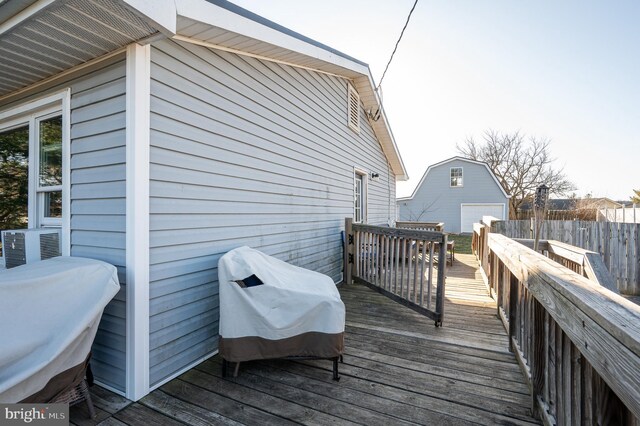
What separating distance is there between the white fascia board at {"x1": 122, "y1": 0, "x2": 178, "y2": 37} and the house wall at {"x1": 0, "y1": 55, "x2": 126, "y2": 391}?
0.57m

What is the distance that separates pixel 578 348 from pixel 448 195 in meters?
18.8

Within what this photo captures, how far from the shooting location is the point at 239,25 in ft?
8.77

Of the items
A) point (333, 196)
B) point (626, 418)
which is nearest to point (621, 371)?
point (626, 418)

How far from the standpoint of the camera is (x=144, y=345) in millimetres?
2217

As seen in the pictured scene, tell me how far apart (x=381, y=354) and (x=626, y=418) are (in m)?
2.08

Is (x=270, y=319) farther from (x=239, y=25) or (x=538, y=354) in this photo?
(x=239, y=25)

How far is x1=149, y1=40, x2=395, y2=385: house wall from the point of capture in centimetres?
238

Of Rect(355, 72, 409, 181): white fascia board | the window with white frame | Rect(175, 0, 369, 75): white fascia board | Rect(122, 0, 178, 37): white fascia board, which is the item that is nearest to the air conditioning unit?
the window with white frame

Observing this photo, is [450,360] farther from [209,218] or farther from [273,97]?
[273,97]

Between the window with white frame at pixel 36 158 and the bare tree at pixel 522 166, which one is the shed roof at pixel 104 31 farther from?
the bare tree at pixel 522 166

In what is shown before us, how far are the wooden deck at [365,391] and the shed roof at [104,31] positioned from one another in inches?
101

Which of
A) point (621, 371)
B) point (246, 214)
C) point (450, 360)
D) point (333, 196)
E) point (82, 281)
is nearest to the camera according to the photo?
point (621, 371)

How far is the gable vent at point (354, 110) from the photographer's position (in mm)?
6555

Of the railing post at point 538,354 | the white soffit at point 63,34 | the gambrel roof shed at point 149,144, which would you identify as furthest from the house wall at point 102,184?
the railing post at point 538,354
